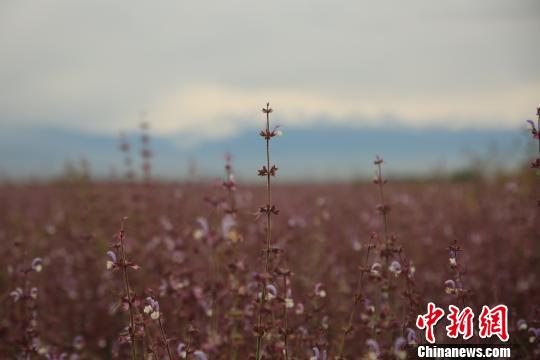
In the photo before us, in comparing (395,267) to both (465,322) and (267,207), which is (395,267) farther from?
(267,207)

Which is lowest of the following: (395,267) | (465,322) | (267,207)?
(465,322)

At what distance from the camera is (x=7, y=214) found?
1229 centimetres

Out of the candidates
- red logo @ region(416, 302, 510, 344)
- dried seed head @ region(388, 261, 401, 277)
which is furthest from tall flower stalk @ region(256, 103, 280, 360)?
red logo @ region(416, 302, 510, 344)

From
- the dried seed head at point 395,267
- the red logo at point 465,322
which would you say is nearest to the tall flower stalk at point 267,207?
the dried seed head at point 395,267

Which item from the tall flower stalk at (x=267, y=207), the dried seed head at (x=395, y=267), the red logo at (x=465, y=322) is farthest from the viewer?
the red logo at (x=465, y=322)

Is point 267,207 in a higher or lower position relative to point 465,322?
higher

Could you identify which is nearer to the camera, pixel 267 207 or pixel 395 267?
pixel 267 207

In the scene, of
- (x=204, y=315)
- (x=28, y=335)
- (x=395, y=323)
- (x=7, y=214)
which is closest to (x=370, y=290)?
(x=204, y=315)

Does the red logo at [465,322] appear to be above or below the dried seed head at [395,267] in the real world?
below

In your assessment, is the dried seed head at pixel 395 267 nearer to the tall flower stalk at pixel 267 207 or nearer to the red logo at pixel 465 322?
the red logo at pixel 465 322

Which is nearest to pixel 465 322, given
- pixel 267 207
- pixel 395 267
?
pixel 395 267

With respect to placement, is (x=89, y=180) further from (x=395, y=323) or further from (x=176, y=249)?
(x=395, y=323)

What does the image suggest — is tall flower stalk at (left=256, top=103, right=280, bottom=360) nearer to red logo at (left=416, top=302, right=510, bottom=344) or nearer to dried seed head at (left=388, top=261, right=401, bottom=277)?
dried seed head at (left=388, top=261, right=401, bottom=277)

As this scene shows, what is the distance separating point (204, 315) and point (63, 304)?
107 inches
